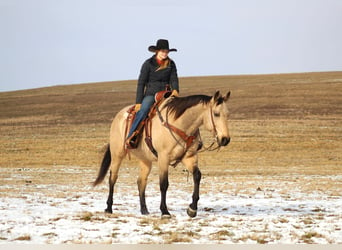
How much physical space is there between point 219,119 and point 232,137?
30.7 metres

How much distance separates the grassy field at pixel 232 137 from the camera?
77.5 ft

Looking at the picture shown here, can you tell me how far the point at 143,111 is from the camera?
1193 cm

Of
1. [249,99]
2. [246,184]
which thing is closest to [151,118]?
[246,184]

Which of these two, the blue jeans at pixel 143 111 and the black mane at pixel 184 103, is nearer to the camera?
the black mane at pixel 184 103

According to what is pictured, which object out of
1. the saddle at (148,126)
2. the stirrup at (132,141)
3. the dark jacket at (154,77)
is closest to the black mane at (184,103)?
the saddle at (148,126)

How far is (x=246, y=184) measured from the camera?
20.9 meters

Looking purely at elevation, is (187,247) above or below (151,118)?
below

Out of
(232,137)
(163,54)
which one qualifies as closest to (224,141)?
(163,54)

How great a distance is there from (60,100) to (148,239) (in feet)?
203

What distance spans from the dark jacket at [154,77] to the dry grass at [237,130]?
299 centimetres

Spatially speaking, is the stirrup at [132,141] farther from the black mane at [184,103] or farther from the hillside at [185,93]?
the hillside at [185,93]

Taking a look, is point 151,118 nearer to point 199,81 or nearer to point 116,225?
point 116,225

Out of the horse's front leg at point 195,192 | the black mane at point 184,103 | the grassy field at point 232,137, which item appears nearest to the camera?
the black mane at point 184,103

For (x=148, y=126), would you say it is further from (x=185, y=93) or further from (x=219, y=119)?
(x=185, y=93)
